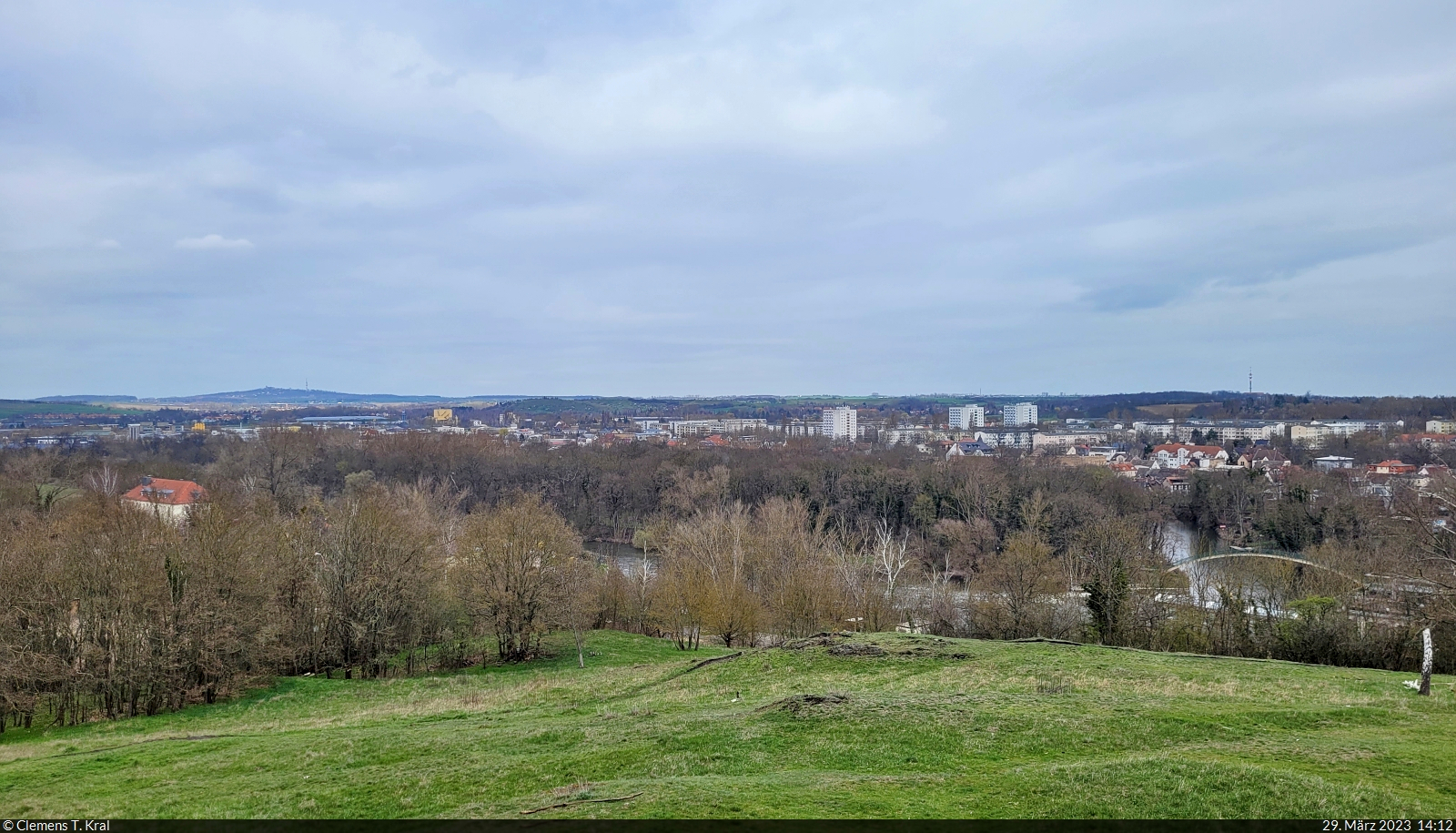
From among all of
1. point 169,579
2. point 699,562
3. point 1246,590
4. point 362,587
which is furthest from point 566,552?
point 1246,590

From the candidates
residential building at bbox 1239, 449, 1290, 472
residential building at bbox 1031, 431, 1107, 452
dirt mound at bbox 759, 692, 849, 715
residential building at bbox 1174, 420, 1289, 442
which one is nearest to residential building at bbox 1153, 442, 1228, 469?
residential building at bbox 1239, 449, 1290, 472

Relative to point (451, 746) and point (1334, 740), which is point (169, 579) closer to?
point (451, 746)

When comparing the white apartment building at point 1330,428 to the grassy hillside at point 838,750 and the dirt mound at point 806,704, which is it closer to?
the grassy hillside at point 838,750

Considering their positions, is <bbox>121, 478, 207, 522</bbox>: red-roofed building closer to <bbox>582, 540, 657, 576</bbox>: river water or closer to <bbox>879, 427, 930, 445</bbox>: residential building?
<bbox>582, 540, 657, 576</bbox>: river water

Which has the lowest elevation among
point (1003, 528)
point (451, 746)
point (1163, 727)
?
point (1003, 528)

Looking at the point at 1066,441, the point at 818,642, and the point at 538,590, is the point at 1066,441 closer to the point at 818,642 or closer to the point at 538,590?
the point at 538,590

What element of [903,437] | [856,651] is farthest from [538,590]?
[903,437]
